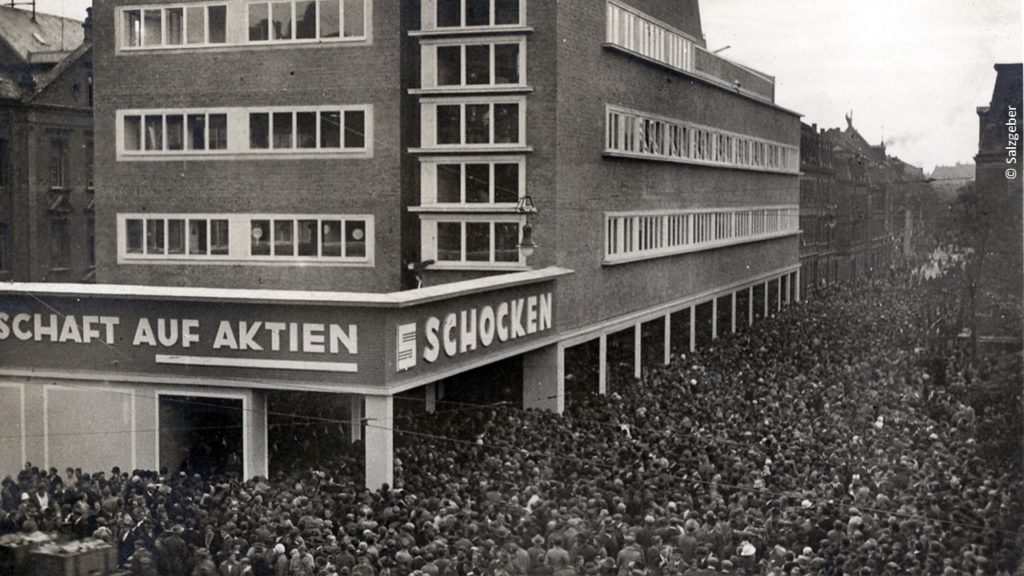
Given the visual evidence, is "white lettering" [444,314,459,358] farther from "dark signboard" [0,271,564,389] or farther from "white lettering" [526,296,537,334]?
"white lettering" [526,296,537,334]

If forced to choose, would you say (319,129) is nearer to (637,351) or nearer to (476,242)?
(476,242)

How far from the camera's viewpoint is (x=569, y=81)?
31969mm

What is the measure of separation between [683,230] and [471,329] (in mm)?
19280

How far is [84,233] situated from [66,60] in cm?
592

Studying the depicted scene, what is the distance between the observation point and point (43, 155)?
1501 inches

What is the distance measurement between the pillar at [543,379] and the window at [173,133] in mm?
10521

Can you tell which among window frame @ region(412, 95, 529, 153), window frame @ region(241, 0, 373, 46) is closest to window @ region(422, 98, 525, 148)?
window frame @ region(412, 95, 529, 153)

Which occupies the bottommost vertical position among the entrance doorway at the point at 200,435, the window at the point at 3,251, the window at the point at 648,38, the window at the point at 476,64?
the entrance doorway at the point at 200,435

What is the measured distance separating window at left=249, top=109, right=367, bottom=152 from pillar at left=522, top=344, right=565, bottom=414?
7.56 meters

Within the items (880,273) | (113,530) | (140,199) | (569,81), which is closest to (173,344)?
(113,530)

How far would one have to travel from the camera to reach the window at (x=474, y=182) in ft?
104

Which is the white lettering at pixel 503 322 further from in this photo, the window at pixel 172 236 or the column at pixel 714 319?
the column at pixel 714 319

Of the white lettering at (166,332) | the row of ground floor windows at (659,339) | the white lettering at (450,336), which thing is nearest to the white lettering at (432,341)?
the white lettering at (450,336)

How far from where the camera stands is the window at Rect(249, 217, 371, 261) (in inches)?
1270
